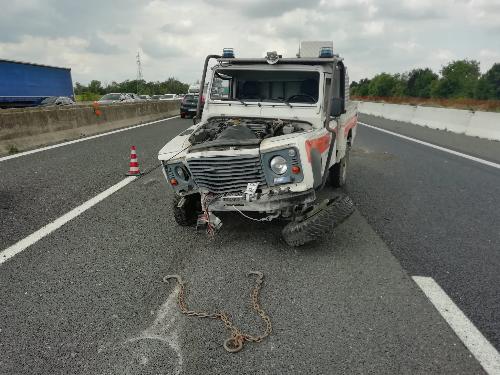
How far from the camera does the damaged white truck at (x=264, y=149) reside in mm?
4500

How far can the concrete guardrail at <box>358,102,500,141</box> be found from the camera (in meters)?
15.0

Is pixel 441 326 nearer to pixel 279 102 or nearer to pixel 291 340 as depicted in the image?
pixel 291 340

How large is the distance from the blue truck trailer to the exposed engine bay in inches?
902

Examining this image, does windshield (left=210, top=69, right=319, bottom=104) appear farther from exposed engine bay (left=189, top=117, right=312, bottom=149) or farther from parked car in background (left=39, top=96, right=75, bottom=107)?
parked car in background (left=39, top=96, right=75, bottom=107)

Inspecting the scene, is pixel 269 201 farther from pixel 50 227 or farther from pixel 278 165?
pixel 50 227

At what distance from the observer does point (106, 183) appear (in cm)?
766

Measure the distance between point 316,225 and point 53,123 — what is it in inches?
406

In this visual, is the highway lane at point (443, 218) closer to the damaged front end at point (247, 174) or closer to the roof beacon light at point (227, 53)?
the damaged front end at point (247, 174)

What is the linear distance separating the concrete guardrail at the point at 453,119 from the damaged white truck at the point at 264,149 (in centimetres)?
1117

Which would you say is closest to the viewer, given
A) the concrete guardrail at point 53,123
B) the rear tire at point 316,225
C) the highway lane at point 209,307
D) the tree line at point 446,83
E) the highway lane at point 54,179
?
the highway lane at point 209,307

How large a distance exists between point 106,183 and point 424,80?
335 feet

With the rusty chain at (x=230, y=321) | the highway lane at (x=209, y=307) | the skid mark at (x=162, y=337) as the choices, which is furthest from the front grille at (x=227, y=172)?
the skid mark at (x=162, y=337)

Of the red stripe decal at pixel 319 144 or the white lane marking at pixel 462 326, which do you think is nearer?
the white lane marking at pixel 462 326

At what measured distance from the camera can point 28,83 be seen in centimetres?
2586
